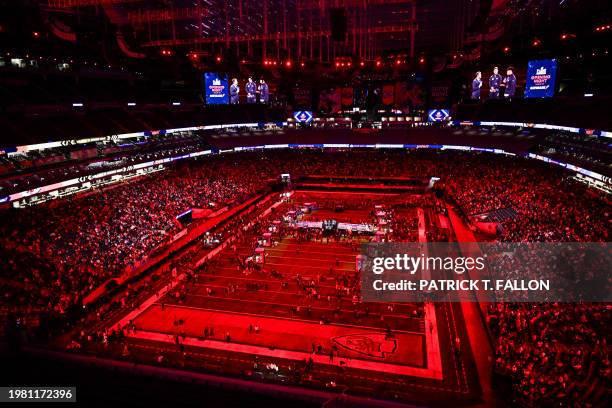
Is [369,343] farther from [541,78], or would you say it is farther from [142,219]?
[541,78]

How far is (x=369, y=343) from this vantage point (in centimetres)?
1881

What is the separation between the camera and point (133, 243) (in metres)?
27.8

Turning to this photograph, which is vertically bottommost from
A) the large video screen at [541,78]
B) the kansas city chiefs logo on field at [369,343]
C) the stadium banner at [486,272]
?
the kansas city chiefs logo on field at [369,343]

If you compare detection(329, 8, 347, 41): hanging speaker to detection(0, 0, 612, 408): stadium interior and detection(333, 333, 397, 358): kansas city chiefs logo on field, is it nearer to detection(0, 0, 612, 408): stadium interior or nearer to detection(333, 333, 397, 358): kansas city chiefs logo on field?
detection(0, 0, 612, 408): stadium interior

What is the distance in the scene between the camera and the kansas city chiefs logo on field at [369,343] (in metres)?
18.2

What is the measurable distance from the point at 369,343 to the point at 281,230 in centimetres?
1625

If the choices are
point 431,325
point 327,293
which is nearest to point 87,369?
point 327,293

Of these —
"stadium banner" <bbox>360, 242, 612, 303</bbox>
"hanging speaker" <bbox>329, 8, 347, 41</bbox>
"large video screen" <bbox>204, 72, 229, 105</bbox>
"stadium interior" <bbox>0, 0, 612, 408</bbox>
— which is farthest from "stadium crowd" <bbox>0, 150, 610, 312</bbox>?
"hanging speaker" <bbox>329, 8, 347, 41</bbox>

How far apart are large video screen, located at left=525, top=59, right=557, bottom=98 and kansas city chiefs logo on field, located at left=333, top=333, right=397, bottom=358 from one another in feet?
96.8

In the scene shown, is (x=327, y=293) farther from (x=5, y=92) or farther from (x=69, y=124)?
(x=5, y=92)

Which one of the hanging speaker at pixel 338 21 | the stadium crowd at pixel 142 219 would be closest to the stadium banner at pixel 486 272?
the stadium crowd at pixel 142 219

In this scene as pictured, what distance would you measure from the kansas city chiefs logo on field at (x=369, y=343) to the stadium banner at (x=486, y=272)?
3.54 meters

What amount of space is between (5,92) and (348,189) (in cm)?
3421

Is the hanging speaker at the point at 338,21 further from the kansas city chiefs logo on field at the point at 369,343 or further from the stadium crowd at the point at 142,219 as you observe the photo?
the stadium crowd at the point at 142,219
